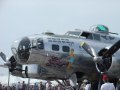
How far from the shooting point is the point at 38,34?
59.8 feet

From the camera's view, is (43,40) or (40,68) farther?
(40,68)

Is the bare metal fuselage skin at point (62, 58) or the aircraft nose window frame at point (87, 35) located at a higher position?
the aircraft nose window frame at point (87, 35)

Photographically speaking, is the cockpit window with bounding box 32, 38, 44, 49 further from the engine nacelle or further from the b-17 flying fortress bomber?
the engine nacelle

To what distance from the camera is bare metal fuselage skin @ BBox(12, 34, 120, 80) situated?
17.6 meters

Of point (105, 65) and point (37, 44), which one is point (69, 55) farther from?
point (105, 65)

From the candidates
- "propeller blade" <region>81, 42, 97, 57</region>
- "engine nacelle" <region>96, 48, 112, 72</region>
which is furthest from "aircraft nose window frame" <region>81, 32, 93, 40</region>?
"engine nacelle" <region>96, 48, 112, 72</region>

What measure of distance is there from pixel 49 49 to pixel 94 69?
9.29 ft

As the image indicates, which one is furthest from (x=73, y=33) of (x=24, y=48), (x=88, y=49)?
(x=24, y=48)

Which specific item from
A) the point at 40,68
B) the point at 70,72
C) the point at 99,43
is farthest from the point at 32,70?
the point at 99,43

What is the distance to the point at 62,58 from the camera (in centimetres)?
1794

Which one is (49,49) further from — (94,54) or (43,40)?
(94,54)

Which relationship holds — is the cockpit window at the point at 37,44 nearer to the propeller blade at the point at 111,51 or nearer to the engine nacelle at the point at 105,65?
the engine nacelle at the point at 105,65

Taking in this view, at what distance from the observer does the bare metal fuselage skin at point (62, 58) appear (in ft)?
57.8

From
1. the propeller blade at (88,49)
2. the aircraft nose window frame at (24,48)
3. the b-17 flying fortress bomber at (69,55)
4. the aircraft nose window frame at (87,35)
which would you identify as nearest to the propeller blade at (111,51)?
the b-17 flying fortress bomber at (69,55)
